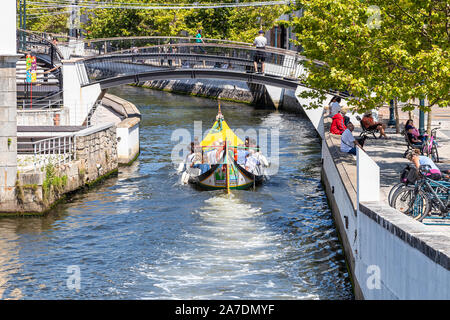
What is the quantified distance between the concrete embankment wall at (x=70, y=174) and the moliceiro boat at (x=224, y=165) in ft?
10.0

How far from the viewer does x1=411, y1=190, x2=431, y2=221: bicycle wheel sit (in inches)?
579

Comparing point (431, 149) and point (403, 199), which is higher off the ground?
point (431, 149)

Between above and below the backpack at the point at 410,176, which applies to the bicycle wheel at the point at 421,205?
below

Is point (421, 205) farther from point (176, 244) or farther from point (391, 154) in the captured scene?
point (391, 154)

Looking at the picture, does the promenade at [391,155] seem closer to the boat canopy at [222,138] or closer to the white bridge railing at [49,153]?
the boat canopy at [222,138]

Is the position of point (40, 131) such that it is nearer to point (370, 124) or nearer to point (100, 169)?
point (100, 169)

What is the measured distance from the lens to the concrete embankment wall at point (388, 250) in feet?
29.9

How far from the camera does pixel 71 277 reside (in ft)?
58.1

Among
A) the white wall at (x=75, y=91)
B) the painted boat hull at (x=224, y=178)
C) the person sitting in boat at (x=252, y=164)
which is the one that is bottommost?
the painted boat hull at (x=224, y=178)

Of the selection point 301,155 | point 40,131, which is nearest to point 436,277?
point 40,131

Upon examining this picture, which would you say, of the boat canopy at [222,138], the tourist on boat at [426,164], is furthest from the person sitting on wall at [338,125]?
the tourist on boat at [426,164]

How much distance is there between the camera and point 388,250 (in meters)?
11.4

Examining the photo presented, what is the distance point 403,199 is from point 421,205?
1.77 ft

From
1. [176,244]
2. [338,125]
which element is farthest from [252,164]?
[176,244]
